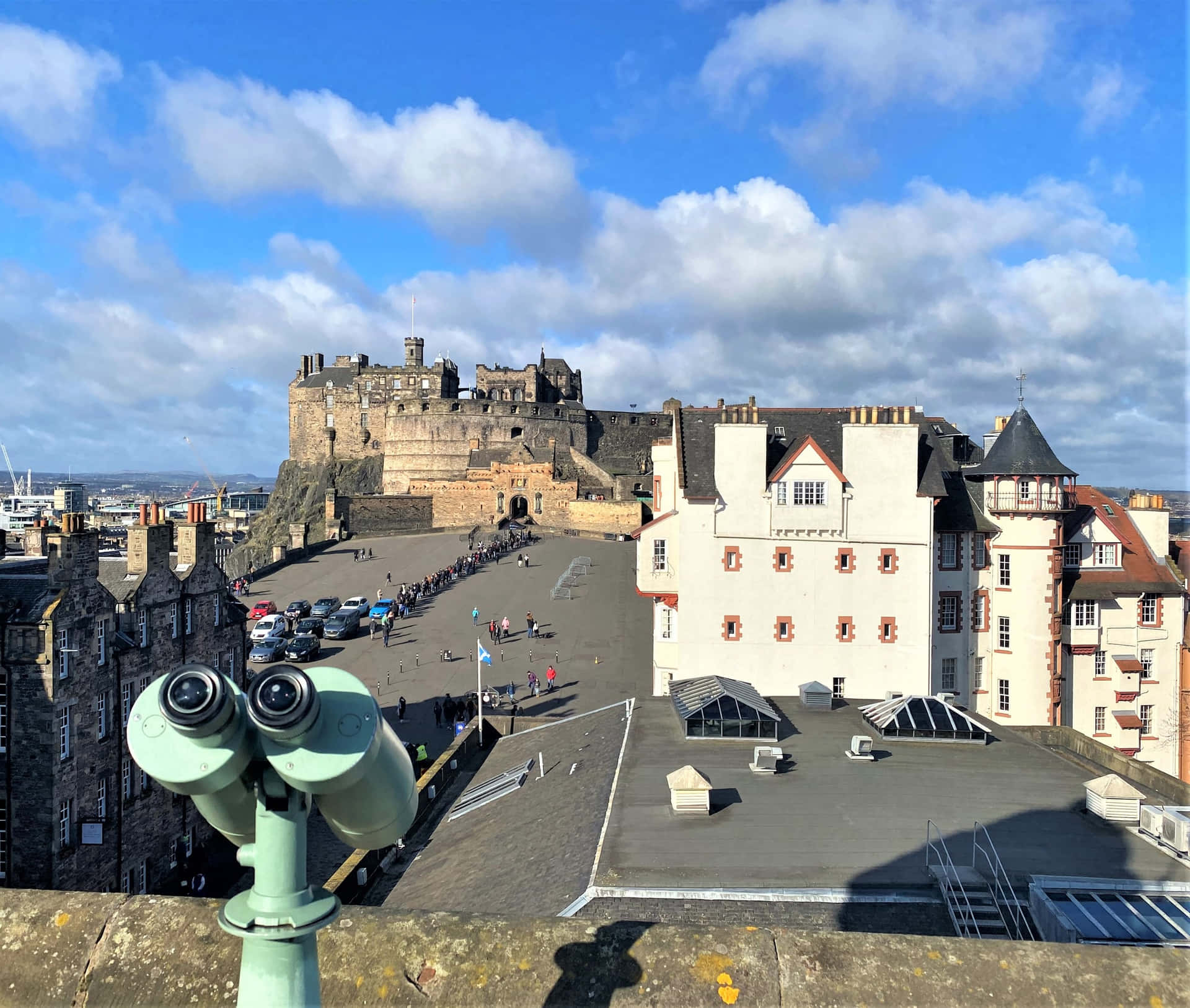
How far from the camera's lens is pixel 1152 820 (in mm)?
13148

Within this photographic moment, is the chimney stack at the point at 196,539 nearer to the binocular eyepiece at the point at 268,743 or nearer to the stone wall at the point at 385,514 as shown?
the binocular eyepiece at the point at 268,743

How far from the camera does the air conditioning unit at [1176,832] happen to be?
12406 millimetres

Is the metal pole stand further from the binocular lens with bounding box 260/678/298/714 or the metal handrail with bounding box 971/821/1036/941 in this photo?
the metal handrail with bounding box 971/821/1036/941

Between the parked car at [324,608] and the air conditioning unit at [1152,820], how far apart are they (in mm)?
32472

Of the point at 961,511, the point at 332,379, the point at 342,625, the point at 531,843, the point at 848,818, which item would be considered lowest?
the point at 531,843

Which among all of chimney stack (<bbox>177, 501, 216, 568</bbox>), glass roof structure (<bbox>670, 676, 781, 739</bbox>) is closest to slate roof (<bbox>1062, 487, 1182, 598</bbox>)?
glass roof structure (<bbox>670, 676, 781, 739</bbox>)

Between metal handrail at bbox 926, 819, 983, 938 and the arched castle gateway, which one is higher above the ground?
the arched castle gateway

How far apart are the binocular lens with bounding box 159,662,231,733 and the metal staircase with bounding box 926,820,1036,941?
31.6 ft

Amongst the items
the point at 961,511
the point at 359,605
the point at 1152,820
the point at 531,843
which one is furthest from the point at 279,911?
the point at 359,605

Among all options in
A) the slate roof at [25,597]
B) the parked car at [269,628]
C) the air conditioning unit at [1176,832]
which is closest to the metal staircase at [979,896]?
the air conditioning unit at [1176,832]

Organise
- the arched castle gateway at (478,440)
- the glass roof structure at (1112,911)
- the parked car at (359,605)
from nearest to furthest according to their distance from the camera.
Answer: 1. the glass roof structure at (1112,911)
2. the parked car at (359,605)
3. the arched castle gateway at (478,440)

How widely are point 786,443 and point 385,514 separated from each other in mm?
53770

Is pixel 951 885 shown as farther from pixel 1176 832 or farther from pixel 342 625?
pixel 342 625

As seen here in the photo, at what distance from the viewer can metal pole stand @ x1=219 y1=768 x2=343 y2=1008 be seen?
7.59 feet
